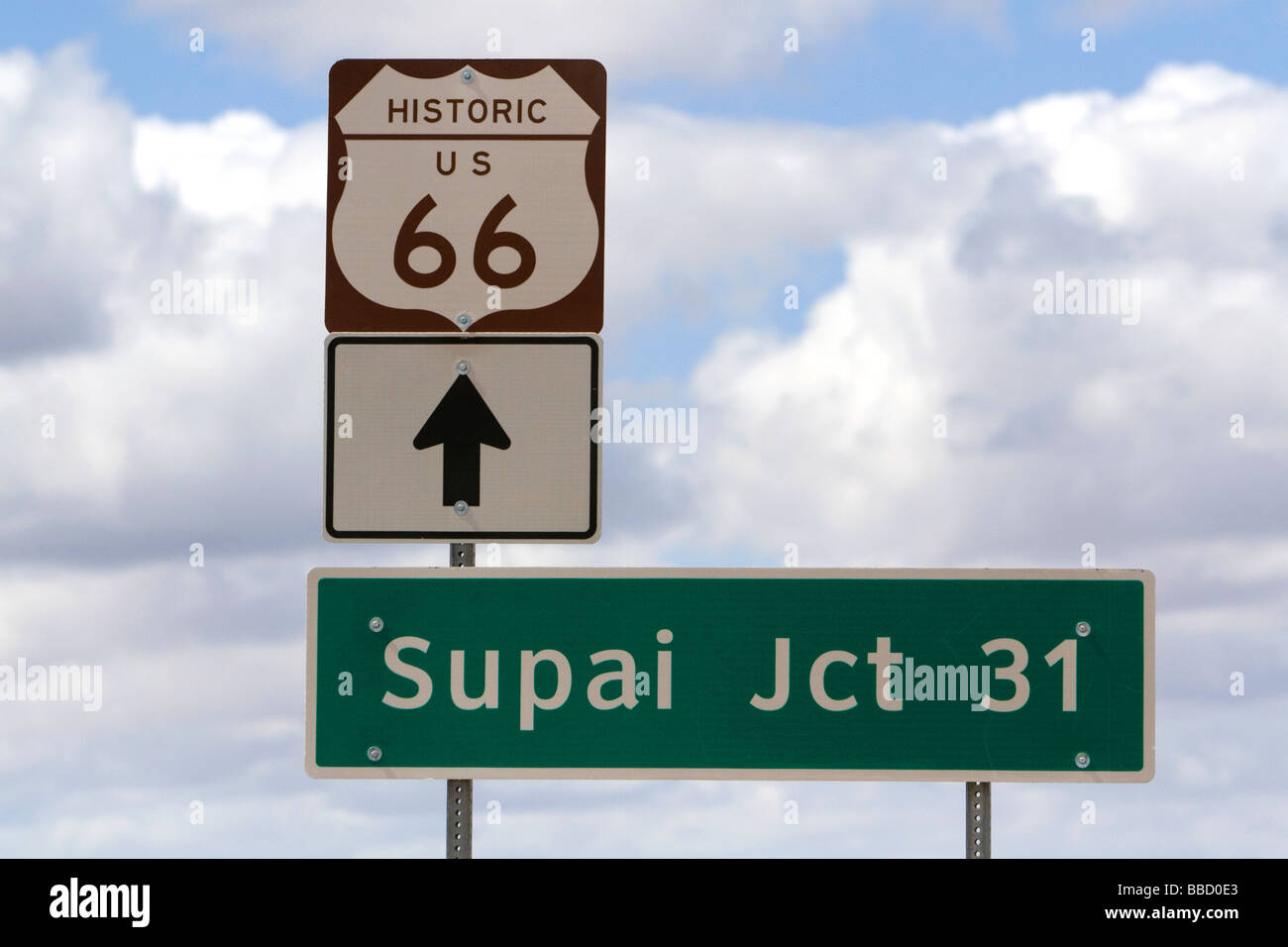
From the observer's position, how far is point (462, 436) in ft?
19.6

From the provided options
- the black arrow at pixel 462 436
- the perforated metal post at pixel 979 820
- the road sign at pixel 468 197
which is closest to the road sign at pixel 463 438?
the black arrow at pixel 462 436

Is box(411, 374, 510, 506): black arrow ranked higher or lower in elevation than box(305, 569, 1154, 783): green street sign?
higher

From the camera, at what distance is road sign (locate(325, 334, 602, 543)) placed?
5926mm

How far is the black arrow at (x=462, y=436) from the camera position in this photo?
5.95 meters

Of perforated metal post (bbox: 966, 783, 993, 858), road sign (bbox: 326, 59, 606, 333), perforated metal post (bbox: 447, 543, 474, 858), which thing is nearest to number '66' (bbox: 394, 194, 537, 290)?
road sign (bbox: 326, 59, 606, 333)

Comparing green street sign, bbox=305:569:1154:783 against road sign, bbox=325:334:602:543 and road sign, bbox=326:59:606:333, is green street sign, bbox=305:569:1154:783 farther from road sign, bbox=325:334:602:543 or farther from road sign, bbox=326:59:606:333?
road sign, bbox=326:59:606:333

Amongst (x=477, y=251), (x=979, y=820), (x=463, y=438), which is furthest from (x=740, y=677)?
(x=477, y=251)

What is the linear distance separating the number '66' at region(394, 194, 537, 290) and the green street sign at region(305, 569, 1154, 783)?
47.7 inches

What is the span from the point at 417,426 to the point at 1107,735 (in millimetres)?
2991

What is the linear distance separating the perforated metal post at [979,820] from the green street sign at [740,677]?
3.0 inches

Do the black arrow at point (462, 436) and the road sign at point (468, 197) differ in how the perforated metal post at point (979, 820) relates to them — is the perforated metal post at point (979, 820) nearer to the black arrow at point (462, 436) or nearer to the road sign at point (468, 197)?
the black arrow at point (462, 436)

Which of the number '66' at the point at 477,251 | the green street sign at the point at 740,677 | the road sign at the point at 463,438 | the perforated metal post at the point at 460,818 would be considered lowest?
the perforated metal post at the point at 460,818

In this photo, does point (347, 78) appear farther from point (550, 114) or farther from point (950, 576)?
point (950, 576)
